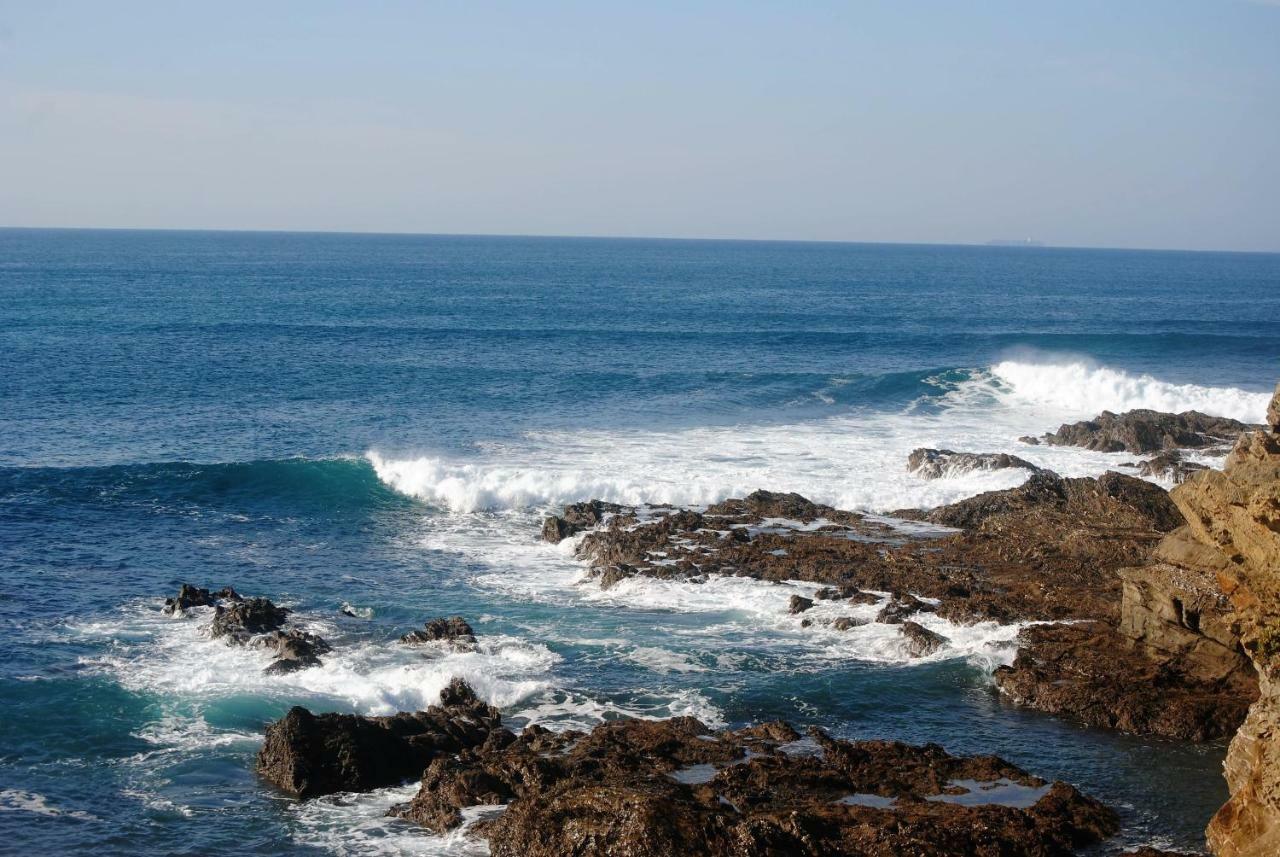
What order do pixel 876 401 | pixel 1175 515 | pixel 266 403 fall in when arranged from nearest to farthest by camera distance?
pixel 1175 515 → pixel 266 403 → pixel 876 401

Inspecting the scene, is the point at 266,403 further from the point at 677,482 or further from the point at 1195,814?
the point at 1195,814

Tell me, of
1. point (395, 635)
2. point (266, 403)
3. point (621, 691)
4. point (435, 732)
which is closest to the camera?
point (435, 732)

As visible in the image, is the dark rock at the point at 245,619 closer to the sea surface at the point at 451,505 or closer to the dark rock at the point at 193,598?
the sea surface at the point at 451,505

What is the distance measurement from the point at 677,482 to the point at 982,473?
9.13 meters

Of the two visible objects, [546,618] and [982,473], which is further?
[982,473]

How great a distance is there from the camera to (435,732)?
18688 millimetres

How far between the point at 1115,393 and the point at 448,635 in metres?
38.1

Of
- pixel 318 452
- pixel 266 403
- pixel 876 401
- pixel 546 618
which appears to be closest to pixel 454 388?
pixel 266 403

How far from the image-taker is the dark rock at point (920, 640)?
22.7 meters

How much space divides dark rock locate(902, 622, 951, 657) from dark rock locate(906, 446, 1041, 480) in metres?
13.6

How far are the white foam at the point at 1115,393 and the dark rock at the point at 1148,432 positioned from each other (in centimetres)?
692

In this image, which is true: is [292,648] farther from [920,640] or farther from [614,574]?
[920,640]

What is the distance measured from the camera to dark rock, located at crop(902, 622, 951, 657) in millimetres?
22672

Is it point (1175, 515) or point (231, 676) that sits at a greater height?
point (1175, 515)
